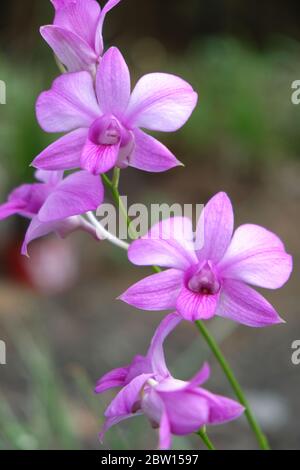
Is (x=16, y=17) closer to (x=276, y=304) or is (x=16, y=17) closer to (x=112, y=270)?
(x=112, y=270)

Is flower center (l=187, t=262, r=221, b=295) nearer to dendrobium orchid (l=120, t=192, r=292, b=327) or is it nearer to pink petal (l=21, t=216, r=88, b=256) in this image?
dendrobium orchid (l=120, t=192, r=292, b=327)

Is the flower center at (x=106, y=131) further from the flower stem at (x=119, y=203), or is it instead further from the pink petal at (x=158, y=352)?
the pink petal at (x=158, y=352)

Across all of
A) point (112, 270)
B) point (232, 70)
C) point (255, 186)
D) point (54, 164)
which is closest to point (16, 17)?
point (232, 70)

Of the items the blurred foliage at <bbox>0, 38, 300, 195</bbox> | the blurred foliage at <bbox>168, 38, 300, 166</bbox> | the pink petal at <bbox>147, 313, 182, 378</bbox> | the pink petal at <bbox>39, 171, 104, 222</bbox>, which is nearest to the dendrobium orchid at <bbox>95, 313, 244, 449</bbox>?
the pink petal at <bbox>147, 313, 182, 378</bbox>

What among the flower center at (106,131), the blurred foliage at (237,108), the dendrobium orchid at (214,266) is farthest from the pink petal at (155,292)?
the blurred foliage at (237,108)

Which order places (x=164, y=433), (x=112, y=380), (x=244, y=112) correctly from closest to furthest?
(x=164, y=433) < (x=112, y=380) < (x=244, y=112)

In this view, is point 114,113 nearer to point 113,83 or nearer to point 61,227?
point 113,83

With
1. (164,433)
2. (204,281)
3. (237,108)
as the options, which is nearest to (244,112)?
(237,108)
